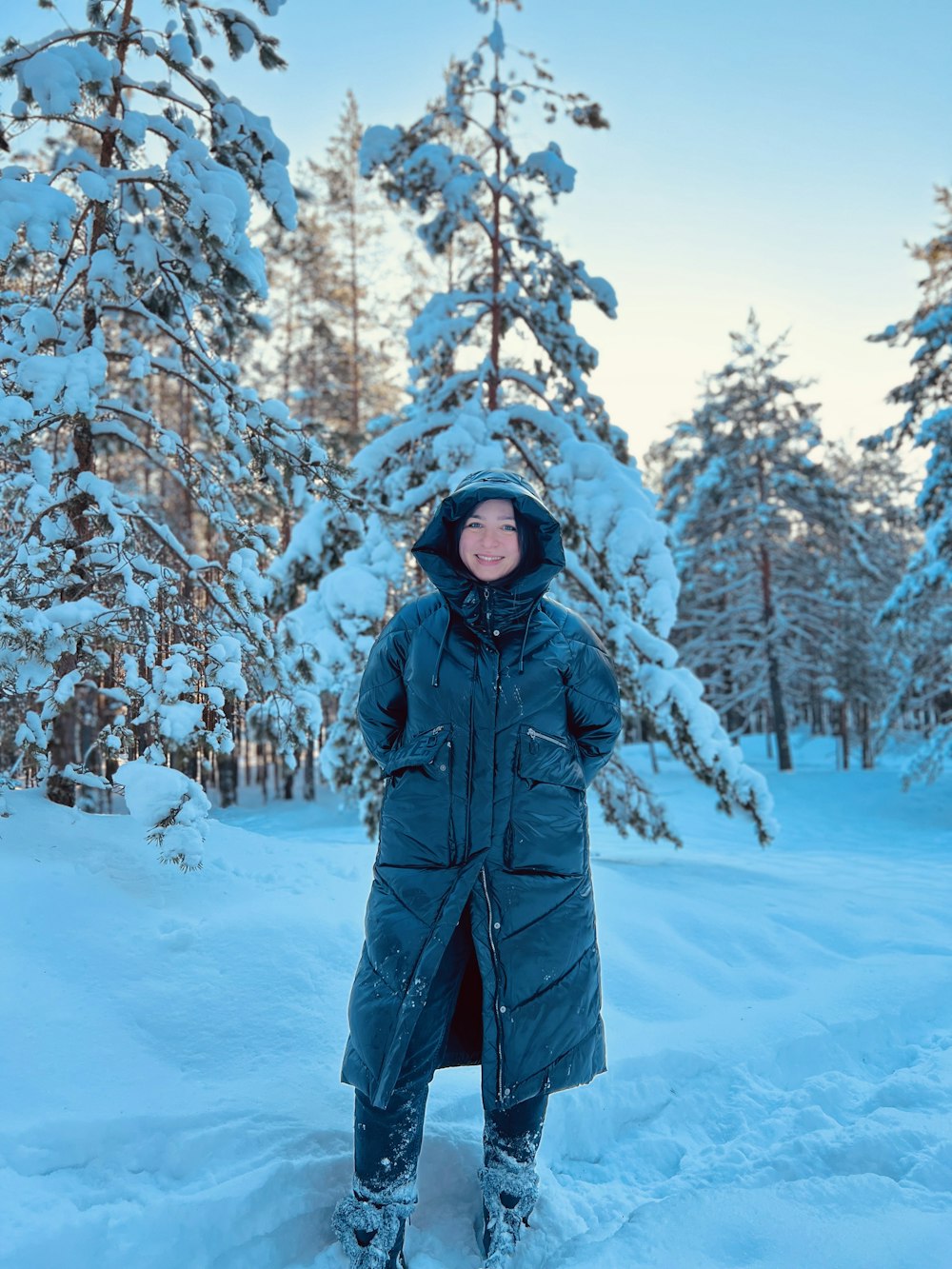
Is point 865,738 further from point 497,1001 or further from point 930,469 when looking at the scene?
point 497,1001

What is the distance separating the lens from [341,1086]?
307 cm

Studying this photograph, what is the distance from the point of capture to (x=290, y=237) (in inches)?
619

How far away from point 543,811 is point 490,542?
0.89m

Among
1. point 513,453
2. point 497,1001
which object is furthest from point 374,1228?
point 513,453

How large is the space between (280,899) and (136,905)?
821 mm

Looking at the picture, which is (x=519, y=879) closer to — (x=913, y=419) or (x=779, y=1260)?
(x=779, y=1260)

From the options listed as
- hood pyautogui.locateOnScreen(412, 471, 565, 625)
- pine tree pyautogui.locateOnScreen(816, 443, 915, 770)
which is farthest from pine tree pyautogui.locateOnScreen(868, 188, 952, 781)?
hood pyautogui.locateOnScreen(412, 471, 565, 625)

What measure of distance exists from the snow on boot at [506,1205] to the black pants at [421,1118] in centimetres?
3

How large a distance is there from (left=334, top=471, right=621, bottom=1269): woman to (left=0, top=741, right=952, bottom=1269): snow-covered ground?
0.34m

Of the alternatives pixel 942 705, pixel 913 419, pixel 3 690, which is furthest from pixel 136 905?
pixel 942 705

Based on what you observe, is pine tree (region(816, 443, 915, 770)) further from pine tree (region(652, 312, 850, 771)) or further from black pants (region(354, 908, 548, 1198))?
black pants (region(354, 908, 548, 1198))

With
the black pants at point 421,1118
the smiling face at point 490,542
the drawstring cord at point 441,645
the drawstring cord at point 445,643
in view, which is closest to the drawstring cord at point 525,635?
the drawstring cord at point 445,643

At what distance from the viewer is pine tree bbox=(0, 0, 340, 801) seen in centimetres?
421

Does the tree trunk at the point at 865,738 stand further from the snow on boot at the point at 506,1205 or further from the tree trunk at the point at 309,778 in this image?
the snow on boot at the point at 506,1205
